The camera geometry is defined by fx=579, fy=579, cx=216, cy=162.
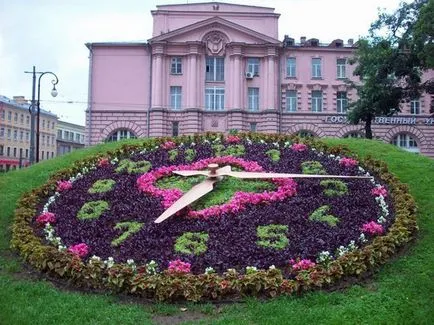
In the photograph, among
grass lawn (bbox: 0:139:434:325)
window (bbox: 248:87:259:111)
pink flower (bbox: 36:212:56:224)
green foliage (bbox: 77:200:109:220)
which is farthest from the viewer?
window (bbox: 248:87:259:111)

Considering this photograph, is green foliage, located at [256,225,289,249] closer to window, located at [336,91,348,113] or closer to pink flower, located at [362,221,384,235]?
pink flower, located at [362,221,384,235]

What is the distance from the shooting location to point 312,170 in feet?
37.7

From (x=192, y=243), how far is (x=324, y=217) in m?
2.24

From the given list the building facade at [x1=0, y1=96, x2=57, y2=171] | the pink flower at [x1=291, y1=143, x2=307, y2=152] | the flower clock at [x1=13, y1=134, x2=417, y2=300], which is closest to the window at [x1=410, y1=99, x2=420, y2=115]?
the pink flower at [x1=291, y1=143, x2=307, y2=152]

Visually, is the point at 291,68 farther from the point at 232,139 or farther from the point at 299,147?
the point at 299,147

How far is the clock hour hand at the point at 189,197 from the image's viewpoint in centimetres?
900

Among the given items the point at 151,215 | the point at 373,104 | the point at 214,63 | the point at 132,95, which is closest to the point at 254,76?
the point at 214,63

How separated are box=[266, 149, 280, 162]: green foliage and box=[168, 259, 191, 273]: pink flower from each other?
5278 mm

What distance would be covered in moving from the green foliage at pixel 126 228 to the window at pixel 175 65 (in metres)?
34.8

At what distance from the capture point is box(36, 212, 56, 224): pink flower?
9570 mm

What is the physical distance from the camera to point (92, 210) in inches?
393

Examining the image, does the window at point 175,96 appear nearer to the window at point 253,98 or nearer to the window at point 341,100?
the window at point 253,98

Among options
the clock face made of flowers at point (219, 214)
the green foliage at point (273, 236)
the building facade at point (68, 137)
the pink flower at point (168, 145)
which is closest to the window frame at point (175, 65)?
the pink flower at point (168, 145)

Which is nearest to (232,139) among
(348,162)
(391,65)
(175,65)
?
(348,162)
